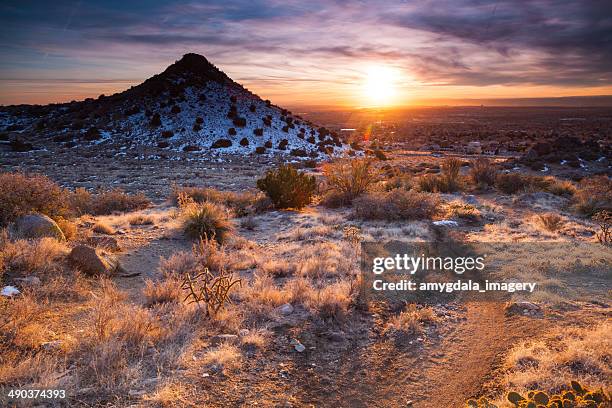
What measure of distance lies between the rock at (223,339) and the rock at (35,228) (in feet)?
16.1

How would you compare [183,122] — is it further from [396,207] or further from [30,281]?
[30,281]

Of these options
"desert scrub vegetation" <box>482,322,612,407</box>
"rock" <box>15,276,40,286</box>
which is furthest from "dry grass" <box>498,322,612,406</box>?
"rock" <box>15,276,40,286</box>

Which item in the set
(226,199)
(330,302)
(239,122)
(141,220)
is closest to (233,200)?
(226,199)

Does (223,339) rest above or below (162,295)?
below

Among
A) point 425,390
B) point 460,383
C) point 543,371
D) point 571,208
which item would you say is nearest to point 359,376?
point 425,390

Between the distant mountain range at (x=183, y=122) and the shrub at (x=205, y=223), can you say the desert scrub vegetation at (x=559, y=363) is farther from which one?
the distant mountain range at (x=183, y=122)

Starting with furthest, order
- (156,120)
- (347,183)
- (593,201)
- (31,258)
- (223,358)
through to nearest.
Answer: (156,120) → (347,183) → (593,201) → (31,258) → (223,358)

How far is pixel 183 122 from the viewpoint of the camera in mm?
38500

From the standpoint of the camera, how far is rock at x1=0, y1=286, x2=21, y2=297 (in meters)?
5.69

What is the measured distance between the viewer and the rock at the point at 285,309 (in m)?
5.79

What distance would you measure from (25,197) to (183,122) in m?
31.0

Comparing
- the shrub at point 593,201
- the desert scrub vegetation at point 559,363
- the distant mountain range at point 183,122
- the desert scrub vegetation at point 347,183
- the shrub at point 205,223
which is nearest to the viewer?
the desert scrub vegetation at point 559,363

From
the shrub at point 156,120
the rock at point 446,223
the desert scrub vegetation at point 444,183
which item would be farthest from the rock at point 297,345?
the shrub at point 156,120

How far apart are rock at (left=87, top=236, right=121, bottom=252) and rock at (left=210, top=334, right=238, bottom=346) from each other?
4.56 m
